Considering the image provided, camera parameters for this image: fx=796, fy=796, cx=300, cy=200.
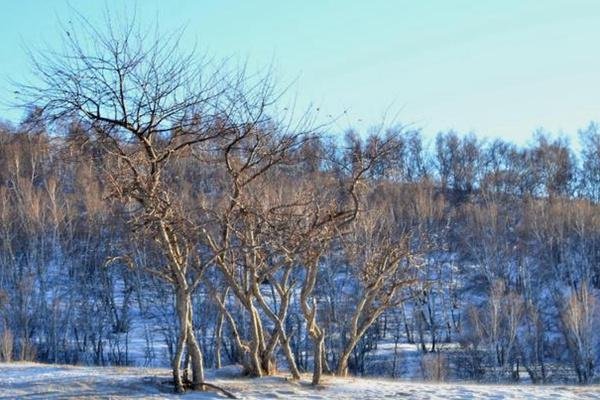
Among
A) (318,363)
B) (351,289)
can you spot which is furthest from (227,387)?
(351,289)

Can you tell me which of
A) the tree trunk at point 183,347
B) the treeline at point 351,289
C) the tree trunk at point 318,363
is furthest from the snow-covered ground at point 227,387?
the treeline at point 351,289

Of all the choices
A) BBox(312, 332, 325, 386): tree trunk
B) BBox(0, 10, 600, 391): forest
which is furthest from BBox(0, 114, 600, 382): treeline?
BBox(312, 332, 325, 386): tree trunk

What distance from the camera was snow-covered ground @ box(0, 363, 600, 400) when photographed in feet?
33.3

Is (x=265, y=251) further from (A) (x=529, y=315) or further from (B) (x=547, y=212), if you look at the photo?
(B) (x=547, y=212)

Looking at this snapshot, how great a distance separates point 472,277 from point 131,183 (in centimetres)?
3864

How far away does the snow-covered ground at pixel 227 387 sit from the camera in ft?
33.3

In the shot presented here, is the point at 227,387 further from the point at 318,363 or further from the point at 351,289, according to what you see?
the point at 351,289

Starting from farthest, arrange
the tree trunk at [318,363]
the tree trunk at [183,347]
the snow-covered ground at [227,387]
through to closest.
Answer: the tree trunk at [318,363]
the tree trunk at [183,347]
the snow-covered ground at [227,387]

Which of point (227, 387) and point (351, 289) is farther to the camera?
point (351, 289)

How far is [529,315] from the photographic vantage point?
39.9 metres

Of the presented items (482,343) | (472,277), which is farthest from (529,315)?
(472,277)

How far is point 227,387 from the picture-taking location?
10.9 metres

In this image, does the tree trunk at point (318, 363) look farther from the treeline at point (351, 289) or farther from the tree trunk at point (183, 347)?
the treeline at point (351, 289)

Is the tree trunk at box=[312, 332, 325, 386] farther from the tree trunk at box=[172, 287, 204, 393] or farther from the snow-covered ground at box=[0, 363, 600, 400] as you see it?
the tree trunk at box=[172, 287, 204, 393]
